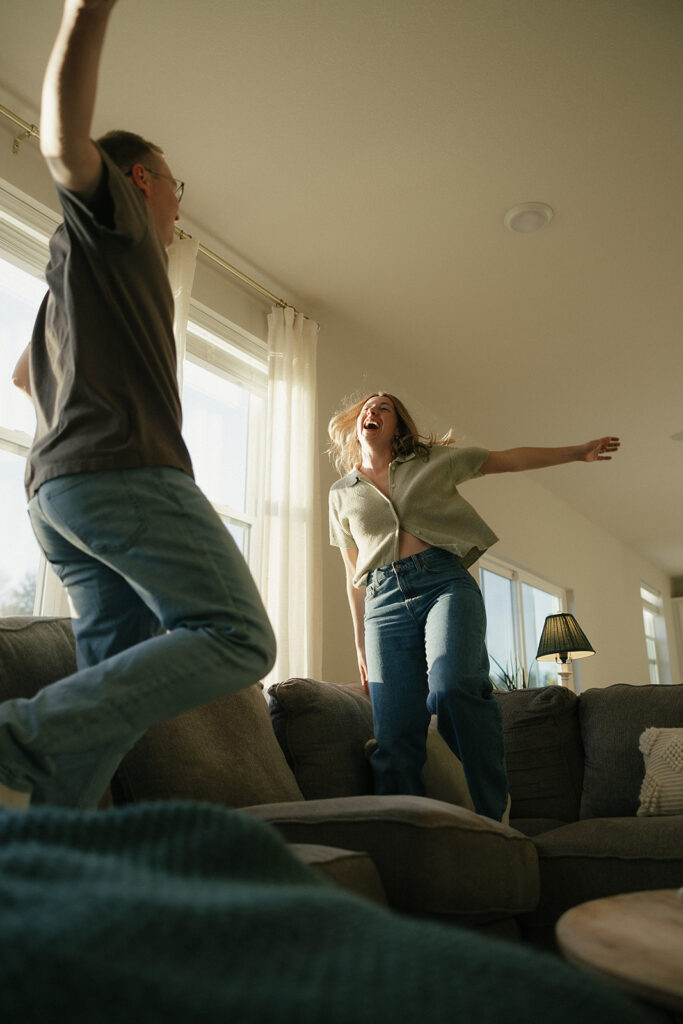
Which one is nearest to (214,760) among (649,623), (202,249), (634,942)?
(634,942)

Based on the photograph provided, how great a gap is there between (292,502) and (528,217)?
155 centimetres

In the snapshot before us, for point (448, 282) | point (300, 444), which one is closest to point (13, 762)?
point (300, 444)

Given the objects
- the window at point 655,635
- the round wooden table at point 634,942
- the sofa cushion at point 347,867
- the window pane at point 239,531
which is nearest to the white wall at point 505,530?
the window at point 655,635

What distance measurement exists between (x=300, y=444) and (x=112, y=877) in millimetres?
3465

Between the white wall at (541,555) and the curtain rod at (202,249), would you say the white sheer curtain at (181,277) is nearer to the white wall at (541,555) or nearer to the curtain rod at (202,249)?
the curtain rod at (202,249)

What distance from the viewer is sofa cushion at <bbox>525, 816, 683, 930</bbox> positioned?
1.76m

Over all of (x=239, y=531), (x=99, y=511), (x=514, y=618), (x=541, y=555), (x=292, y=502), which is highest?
(x=541, y=555)

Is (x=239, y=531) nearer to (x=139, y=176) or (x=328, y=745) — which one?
(x=328, y=745)

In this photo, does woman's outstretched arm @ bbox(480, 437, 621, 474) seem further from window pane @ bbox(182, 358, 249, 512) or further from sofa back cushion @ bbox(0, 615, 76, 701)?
window pane @ bbox(182, 358, 249, 512)

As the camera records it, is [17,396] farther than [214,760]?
Yes

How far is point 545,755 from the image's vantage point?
8.95 ft

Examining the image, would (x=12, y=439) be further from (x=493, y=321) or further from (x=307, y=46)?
(x=493, y=321)

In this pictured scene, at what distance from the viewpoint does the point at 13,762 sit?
3.29 feet

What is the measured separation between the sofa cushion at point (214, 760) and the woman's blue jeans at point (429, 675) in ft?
1.08
